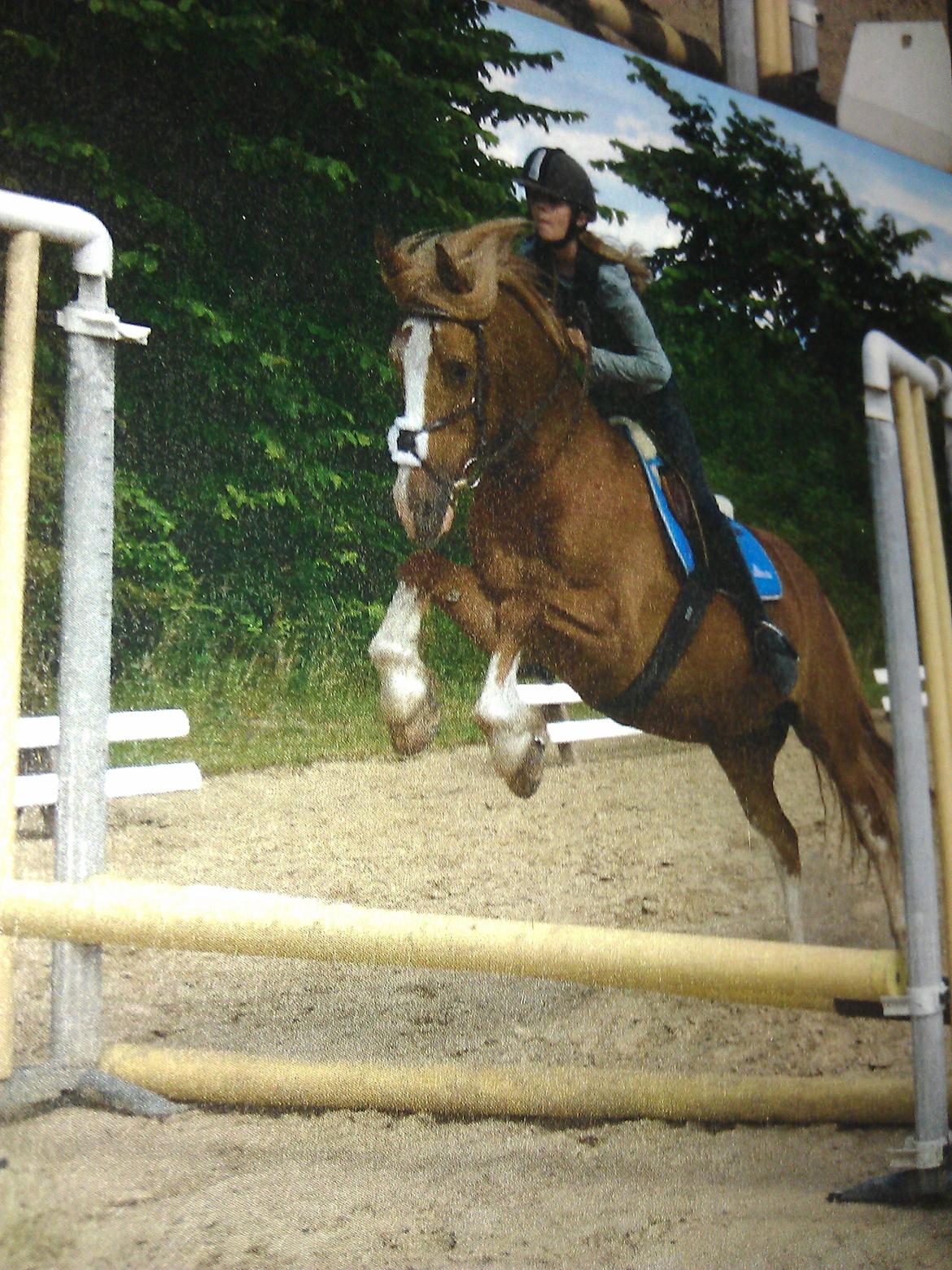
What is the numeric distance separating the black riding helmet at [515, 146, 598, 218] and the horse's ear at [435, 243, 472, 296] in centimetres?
20

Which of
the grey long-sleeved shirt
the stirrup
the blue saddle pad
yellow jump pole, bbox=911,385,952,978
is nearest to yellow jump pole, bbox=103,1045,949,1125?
yellow jump pole, bbox=911,385,952,978

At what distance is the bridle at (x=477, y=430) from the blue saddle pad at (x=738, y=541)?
7.8 inches

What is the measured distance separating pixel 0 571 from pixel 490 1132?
0.92 meters

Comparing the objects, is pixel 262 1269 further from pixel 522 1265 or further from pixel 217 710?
pixel 217 710

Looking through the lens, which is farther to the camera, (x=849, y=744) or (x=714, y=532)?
(x=849, y=744)

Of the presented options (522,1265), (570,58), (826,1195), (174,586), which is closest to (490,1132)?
(522,1265)

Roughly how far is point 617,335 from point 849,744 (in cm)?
82

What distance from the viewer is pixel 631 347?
6.61ft

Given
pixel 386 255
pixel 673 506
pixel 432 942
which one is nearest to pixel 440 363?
pixel 386 255

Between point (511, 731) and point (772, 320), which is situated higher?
point (772, 320)

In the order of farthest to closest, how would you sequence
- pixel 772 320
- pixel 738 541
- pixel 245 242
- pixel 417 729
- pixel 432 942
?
1. pixel 772 320
2. pixel 738 541
3. pixel 417 729
4. pixel 245 242
5. pixel 432 942

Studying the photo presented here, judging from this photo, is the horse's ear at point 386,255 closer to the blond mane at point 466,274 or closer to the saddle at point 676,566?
the blond mane at point 466,274

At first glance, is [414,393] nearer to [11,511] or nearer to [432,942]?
[11,511]

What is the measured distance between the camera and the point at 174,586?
1.59 meters
